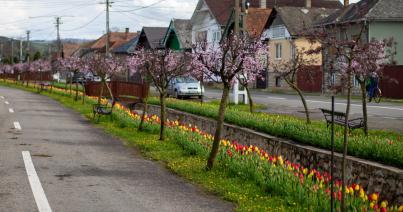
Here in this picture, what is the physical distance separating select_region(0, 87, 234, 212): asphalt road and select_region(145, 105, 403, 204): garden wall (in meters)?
2.59

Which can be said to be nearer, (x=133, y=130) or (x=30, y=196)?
(x=30, y=196)

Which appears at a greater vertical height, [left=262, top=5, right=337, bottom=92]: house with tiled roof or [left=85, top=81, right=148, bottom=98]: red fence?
[left=262, top=5, right=337, bottom=92]: house with tiled roof

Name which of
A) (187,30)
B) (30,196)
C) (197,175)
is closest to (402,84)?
(197,175)

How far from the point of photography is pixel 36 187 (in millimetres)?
9539

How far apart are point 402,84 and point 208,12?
3096 centimetres

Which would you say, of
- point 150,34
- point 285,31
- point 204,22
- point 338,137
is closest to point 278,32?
point 285,31

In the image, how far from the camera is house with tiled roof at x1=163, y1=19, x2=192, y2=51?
213 ft

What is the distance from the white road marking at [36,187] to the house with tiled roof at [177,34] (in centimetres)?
5174

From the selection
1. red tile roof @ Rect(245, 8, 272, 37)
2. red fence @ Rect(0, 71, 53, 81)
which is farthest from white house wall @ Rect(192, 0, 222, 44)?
red fence @ Rect(0, 71, 53, 81)

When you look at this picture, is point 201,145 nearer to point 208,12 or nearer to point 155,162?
point 155,162

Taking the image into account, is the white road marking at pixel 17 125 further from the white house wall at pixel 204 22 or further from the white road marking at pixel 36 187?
the white house wall at pixel 204 22

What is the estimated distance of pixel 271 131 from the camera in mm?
14867

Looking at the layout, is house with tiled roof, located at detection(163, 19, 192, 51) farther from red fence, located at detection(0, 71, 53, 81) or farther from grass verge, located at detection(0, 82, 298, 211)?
grass verge, located at detection(0, 82, 298, 211)

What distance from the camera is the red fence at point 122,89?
37.5 m
